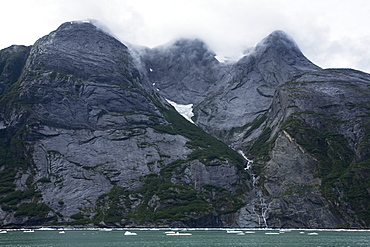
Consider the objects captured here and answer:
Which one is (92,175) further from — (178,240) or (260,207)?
(178,240)

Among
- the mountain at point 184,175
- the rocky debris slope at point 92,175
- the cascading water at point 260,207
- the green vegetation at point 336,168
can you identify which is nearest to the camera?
the green vegetation at point 336,168

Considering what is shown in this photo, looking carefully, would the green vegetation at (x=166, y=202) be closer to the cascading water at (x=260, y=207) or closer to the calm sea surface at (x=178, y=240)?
the cascading water at (x=260, y=207)

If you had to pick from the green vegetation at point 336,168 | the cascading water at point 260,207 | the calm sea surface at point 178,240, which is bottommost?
the calm sea surface at point 178,240

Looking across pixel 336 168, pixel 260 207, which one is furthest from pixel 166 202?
pixel 336 168

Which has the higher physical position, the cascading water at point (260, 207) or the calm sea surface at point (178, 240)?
the cascading water at point (260, 207)

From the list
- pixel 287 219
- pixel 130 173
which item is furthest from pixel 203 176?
pixel 287 219

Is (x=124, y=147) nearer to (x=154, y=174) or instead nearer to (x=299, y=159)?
(x=154, y=174)

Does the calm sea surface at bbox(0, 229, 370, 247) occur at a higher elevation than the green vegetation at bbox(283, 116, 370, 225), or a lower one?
lower

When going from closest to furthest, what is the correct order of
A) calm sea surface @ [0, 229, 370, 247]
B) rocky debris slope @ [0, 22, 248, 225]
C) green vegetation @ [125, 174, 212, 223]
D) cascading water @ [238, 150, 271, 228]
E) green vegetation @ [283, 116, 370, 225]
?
1. calm sea surface @ [0, 229, 370, 247]
2. green vegetation @ [283, 116, 370, 225]
3. green vegetation @ [125, 174, 212, 223]
4. cascading water @ [238, 150, 271, 228]
5. rocky debris slope @ [0, 22, 248, 225]

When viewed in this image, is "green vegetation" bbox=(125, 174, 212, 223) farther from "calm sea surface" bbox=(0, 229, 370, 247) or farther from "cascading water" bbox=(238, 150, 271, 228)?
"calm sea surface" bbox=(0, 229, 370, 247)

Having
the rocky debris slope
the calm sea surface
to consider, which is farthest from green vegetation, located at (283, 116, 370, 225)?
the calm sea surface

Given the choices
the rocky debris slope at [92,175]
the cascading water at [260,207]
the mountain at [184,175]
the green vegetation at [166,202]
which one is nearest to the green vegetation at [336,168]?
the mountain at [184,175]

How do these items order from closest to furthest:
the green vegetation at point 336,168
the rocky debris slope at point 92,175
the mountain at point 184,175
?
the green vegetation at point 336,168, the mountain at point 184,175, the rocky debris slope at point 92,175
